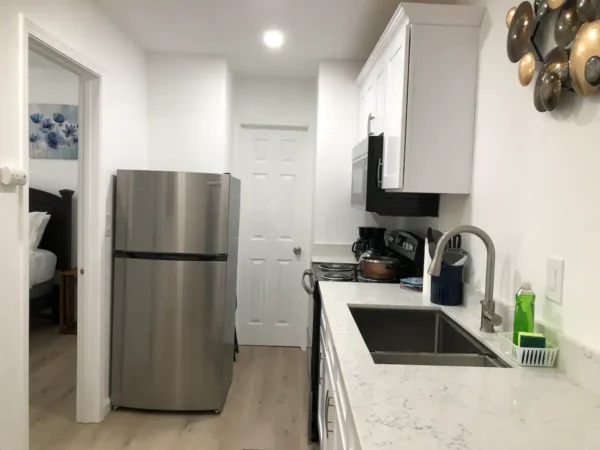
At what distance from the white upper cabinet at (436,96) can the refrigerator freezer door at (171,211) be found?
1190 mm

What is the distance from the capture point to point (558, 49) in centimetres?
131

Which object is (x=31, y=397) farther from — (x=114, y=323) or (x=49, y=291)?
(x=49, y=291)

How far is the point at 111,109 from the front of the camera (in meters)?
2.79

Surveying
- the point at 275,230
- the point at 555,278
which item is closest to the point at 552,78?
the point at 555,278

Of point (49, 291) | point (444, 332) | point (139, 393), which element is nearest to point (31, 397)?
point (139, 393)

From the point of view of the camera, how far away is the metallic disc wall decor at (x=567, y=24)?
48.8 inches

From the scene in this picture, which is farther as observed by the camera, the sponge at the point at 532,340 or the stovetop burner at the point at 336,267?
the stovetop burner at the point at 336,267

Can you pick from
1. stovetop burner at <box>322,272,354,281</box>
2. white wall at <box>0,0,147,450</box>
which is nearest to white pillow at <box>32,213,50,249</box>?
white wall at <box>0,0,147,450</box>

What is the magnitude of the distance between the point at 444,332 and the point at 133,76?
8.75 ft

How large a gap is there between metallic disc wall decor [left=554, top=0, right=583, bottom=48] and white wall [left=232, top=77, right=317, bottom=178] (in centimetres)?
285

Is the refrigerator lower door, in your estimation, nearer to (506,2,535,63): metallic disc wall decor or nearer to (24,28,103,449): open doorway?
(24,28,103,449): open doorway

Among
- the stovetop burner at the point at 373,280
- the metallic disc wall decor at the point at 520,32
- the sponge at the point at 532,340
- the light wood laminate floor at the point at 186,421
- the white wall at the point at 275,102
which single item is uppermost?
the white wall at the point at 275,102

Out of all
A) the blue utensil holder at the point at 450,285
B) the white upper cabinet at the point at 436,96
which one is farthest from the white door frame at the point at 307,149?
the blue utensil holder at the point at 450,285

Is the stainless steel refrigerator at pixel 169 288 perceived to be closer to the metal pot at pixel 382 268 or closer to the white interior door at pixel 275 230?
the metal pot at pixel 382 268
